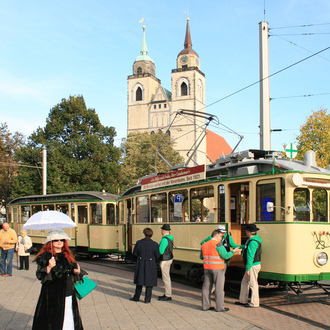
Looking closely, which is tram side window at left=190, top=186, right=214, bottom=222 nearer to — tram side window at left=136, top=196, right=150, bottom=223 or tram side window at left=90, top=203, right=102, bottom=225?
tram side window at left=136, top=196, right=150, bottom=223

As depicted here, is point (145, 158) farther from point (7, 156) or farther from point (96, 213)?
point (96, 213)

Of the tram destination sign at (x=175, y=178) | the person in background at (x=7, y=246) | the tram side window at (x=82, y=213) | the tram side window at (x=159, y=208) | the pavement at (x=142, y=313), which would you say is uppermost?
the tram destination sign at (x=175, y=178)

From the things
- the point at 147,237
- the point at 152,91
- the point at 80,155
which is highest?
the point at 152,91

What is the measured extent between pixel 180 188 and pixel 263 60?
20.7 ft

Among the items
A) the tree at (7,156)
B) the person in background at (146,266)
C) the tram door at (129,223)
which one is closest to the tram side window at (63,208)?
the tram door at (129,223)

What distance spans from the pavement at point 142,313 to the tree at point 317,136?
62.6 ft

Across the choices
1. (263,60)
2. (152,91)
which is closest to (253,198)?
(263,60)

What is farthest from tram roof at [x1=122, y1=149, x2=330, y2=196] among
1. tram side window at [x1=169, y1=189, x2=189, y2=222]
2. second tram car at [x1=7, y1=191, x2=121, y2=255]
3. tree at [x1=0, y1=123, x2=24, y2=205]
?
tree at [x1=0, y1=123, x2=24, y2=205]

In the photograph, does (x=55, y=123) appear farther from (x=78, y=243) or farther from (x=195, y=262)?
(x=195, y=262)

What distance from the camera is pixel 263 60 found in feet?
51.1

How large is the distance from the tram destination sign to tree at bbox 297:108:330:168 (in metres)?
15.8

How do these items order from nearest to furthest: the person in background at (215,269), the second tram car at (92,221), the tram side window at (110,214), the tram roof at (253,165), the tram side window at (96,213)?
Result: the person in background at (215,269) → the tram roof at (253,165) → the second tram car at (92,221) → the tram side window at (110,214) → the tram side window at (96,213)

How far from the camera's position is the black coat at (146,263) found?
343 inches

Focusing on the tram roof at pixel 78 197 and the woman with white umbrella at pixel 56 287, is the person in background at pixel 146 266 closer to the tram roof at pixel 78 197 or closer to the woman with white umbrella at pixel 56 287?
the woman with white umbrella at pixel 56 287
